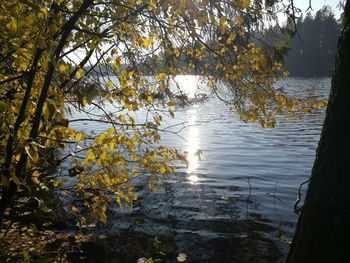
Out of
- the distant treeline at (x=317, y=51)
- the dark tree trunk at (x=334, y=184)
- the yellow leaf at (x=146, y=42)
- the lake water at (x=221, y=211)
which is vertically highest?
the distant treeline at (x=317, y=51)

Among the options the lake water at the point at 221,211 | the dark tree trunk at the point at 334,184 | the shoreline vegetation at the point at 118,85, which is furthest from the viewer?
the lake water at the point at 221,211

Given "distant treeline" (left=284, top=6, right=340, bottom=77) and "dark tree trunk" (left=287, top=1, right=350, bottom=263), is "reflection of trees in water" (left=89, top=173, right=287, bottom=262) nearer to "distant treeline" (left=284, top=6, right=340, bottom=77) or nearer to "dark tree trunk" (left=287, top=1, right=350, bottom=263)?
"dark tree trunk" (left=287, top=1, right=350, bottom=263)

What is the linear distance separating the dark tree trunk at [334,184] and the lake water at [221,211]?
233cm

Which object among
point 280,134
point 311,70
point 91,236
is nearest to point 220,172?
point 91,236

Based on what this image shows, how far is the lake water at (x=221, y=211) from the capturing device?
754 centimetres

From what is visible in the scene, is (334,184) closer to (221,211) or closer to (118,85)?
(118,85)

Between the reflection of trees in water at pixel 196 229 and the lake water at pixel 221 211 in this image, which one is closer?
the reflection of trees in water at pixel 196 229

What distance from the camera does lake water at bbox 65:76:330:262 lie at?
7.54 metres

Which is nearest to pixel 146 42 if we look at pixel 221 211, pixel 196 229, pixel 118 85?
pixel 118 85

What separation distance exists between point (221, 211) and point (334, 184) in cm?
737

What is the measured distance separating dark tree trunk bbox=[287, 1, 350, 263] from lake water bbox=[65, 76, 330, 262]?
233 centimetres

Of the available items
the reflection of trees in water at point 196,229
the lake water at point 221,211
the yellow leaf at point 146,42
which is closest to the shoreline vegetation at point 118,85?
the yellow leaf at point 146,42

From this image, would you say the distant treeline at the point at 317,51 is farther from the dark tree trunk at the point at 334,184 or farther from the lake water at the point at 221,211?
the dark tree trunk at the point at 334,184

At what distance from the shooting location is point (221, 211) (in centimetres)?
973
